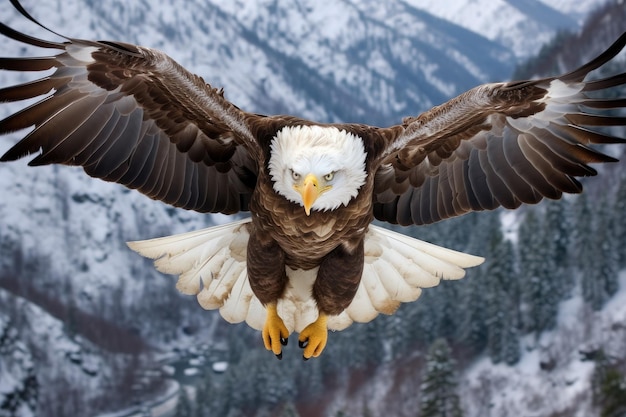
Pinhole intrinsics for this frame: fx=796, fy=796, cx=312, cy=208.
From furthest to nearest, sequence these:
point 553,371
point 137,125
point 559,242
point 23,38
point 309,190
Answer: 1. point 559,242
2. point 553,371
3. point 137,125
4. point 309,190
5. point 23,38

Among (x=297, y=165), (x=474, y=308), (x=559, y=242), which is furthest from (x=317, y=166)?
(x=559, y=242)

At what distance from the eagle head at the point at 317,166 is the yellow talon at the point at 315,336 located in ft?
3.75

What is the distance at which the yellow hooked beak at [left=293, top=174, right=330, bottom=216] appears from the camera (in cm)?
338

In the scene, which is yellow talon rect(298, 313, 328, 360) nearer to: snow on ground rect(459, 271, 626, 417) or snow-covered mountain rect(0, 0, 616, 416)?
snow-covered mountain rect(0, 0, 616, 416)

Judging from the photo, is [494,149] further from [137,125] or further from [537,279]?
[537,279]

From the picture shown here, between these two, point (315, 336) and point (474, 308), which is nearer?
point (315, 336)

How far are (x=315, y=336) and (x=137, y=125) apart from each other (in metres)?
1.58

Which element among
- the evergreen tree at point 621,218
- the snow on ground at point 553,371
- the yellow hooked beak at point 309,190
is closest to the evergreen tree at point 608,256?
the evergreen tree at point 621,218

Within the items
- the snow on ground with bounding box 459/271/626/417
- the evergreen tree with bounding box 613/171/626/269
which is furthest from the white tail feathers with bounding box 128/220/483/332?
the evergreen tree with bounding box 613/171/626/269

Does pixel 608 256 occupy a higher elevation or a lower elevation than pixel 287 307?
higher

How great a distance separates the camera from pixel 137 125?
13.4 ft

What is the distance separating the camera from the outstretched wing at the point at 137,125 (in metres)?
3.54

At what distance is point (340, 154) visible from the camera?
3523 millimetres

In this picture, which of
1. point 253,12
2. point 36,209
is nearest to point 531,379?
point 36,209
